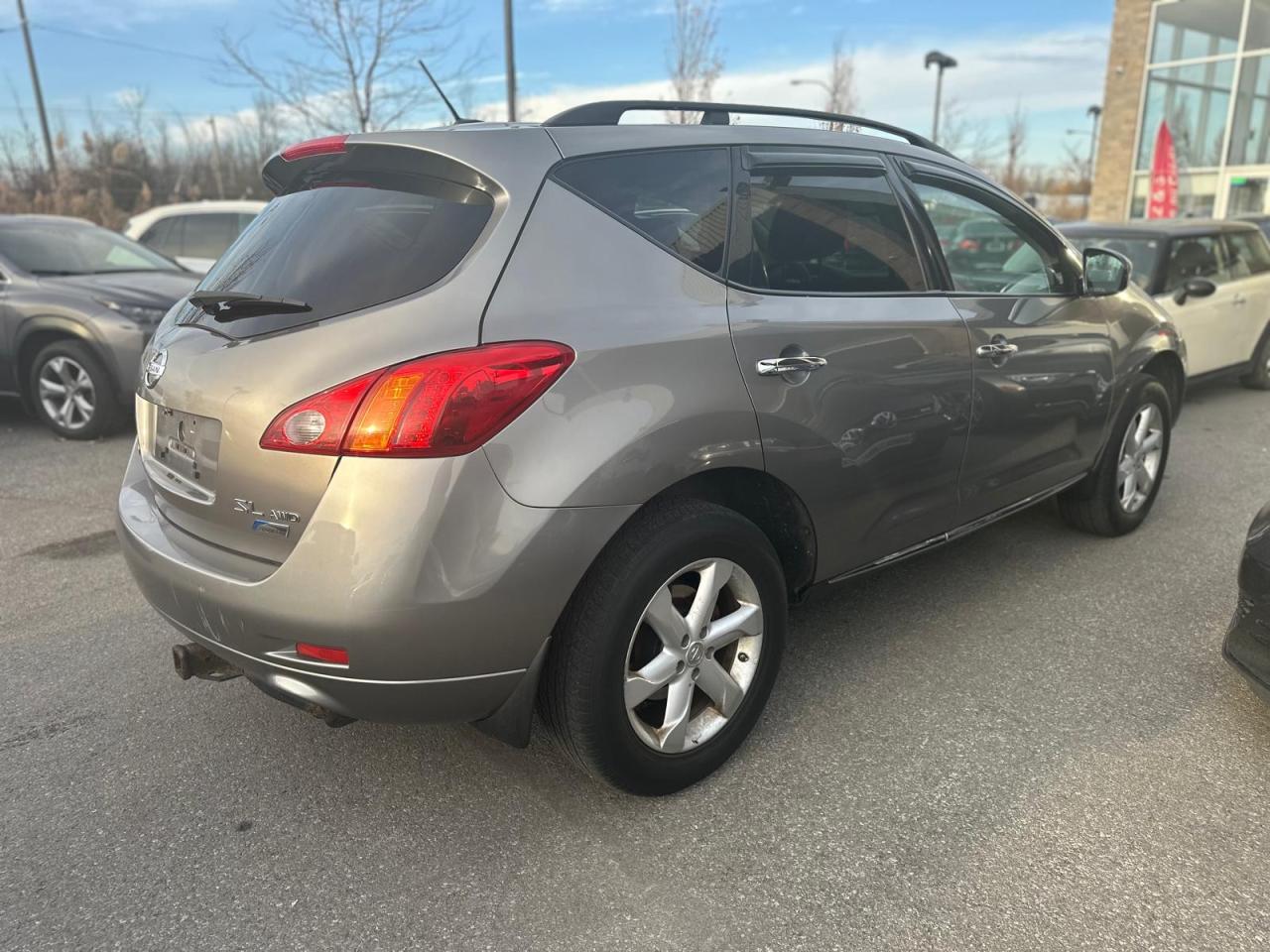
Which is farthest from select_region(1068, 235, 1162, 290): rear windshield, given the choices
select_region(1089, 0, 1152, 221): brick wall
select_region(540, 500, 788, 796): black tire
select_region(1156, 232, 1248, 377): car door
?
select_region(1089, 0, 1152, 221): brick wall

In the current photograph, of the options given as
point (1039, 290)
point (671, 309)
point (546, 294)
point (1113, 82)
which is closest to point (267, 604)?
point (546, 294)

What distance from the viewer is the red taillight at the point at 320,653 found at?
2.04 metres

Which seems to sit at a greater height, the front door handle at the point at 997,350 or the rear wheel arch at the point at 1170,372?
the front door handle at the point at 997,350

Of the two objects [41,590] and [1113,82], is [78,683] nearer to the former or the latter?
[41,590]

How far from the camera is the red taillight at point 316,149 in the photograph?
8.41ft

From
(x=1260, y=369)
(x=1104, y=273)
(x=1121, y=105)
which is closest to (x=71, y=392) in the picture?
(x=1104, y=273)

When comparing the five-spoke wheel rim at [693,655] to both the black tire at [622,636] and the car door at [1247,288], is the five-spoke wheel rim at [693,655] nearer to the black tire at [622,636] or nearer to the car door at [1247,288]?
the black tire at [622,636]

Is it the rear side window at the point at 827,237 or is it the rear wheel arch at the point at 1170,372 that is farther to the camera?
the rear wheel arch at the point at 1170,372

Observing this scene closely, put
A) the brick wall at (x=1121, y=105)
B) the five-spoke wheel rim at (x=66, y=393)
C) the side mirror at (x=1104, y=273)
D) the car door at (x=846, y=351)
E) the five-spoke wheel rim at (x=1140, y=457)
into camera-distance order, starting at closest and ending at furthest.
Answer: the car door at (x=846, y=351)
the side mirror at (x=1104, y=273)
the five-spoke wheel rim at (x=1140, y=457)
the five-spoke wheel rim at (x=66, y=393)
the brick wall at (x=1121, y=105)

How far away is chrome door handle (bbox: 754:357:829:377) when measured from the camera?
A: 8.26 feet

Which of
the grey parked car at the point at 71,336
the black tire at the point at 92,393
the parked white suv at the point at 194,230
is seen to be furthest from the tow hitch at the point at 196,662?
the parked white suv at the point at 194,230

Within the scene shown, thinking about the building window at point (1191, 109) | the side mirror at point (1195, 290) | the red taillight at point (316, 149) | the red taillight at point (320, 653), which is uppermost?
the building window at point (1191, 109)

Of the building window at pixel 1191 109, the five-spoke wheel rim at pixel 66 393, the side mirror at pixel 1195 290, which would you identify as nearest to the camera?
the five-spoke wheel rim at pixel 66 393

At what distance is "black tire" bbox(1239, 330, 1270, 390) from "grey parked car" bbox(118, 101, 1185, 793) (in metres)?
6.85
